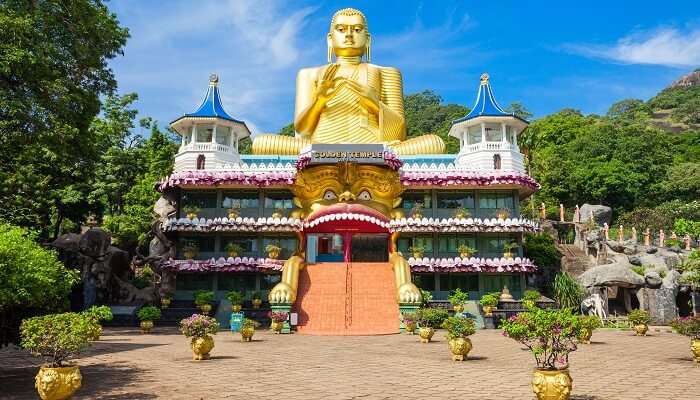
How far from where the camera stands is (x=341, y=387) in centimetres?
1033

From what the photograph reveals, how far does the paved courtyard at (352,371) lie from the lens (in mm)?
9828

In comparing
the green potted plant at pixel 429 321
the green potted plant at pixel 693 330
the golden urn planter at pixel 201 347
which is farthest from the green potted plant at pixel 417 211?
the golden urn planter at pixel 201 347

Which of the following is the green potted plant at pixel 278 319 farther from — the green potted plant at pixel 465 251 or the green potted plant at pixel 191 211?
the green potted plant at pixel 465 251

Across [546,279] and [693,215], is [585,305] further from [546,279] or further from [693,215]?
[693,215]

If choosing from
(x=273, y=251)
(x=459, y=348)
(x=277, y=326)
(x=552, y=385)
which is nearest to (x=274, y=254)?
(x=273, y=251)

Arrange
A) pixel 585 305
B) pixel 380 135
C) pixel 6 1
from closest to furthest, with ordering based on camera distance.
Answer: pixel 6 1
pixel 585 305
pixel 380 135

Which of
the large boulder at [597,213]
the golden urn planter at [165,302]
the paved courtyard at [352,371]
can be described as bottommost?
the paved courtyard at [352,371]

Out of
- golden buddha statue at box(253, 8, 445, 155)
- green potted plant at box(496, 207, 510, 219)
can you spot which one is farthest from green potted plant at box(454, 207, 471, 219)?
golden buddha statue at box(253, 8, 445, 155)

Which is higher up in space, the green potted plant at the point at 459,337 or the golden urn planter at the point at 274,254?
the golden urn planter at the point at 274,254

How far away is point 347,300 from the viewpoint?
75.8ft

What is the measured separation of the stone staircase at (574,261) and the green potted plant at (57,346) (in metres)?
31.9

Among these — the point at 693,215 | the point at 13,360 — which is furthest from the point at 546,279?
the point at 13,360

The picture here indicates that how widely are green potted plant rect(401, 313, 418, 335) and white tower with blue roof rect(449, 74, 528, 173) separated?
36.3 feet

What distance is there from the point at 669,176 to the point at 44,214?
54370mm
